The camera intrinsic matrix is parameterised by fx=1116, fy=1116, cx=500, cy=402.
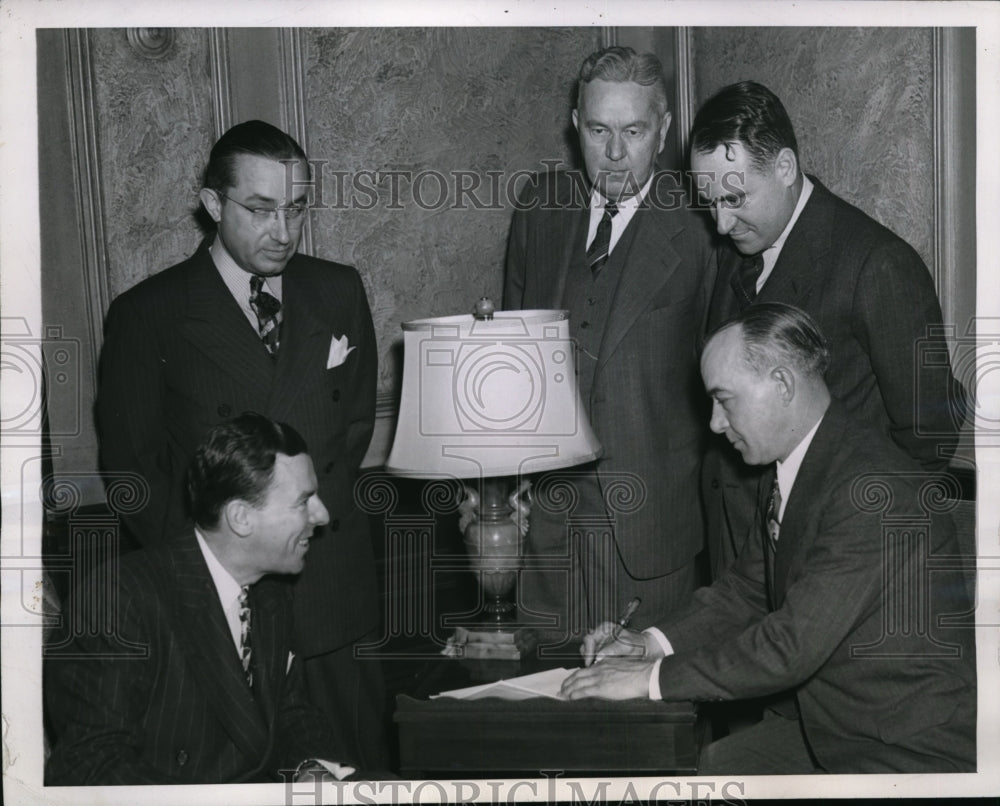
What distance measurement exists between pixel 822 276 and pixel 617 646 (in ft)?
3.87

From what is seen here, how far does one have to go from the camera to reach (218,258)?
319 cm

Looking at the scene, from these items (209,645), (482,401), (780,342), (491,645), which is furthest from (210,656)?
Answer: (780,342)

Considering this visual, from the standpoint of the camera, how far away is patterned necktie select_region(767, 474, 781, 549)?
289 centimetres

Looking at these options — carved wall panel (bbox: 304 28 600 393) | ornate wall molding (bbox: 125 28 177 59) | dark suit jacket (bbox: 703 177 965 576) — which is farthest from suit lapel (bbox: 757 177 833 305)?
ornate wall molding (bbox: 125 28 177 59)

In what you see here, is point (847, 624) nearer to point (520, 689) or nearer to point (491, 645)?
point (520, 689)

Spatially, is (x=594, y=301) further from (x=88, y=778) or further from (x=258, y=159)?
(x=88, y=778)

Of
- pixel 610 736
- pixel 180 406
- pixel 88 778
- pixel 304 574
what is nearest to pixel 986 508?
Answer: pixel 610 736

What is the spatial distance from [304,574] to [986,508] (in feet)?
6.46

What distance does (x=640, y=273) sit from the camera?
3332 mm

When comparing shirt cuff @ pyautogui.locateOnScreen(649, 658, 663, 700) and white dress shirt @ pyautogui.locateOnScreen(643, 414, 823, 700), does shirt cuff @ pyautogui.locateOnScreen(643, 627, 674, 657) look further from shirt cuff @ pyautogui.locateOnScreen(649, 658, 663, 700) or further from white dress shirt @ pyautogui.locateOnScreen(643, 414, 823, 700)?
shirt cuff @ pyautogui.locateOnScreen(649, 658, 663, 700)

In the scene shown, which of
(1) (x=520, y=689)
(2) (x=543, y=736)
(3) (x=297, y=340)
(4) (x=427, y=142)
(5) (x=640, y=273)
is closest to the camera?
(2) (x=543, y=736)

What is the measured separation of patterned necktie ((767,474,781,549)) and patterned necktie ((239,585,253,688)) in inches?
53.0

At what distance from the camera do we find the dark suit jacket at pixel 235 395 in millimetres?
3113

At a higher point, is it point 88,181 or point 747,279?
point 88,181
